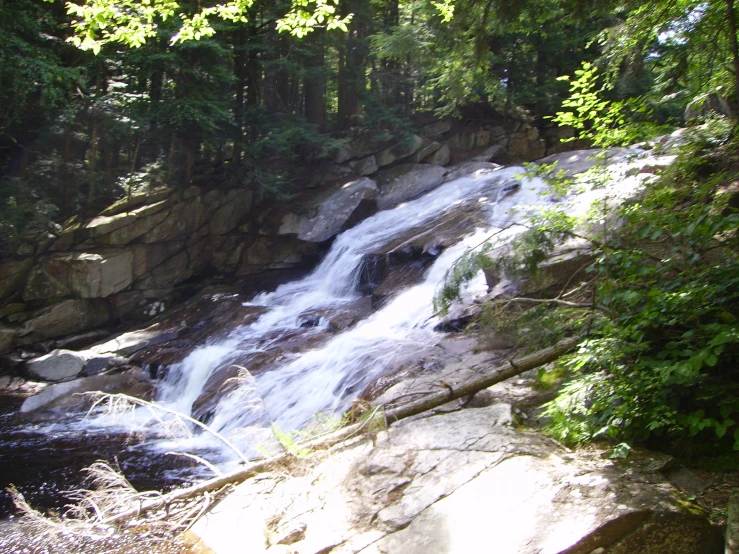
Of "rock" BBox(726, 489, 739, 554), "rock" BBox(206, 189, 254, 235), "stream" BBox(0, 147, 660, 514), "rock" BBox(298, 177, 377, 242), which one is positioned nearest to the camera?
"rock" BBox(726, 489, 739, 554)

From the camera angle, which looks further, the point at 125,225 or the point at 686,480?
the point at 125,225

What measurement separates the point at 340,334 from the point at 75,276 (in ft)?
25.4

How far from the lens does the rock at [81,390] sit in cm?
1145

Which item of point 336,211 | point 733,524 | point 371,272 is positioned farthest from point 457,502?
point 336,211

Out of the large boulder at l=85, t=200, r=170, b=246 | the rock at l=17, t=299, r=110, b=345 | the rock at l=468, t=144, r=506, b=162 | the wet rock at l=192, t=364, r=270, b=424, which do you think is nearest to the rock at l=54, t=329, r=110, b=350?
the rock at l=17, t=299, r=110, b=345

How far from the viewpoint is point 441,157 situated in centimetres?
1908

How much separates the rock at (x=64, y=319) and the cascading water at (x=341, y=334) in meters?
4.13

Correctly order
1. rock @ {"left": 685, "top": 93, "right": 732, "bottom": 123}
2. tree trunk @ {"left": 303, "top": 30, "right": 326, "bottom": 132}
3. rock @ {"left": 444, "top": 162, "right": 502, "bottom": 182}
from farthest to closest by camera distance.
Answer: tree trunk @ {"left": 303, "top": 30, "right": 326, "bottom": 132}, rock @ {"left": 444, "top": 162, "right": 502, "bottom": 182}, rock @ {"left": 685, "top": 93, "right": 732, "bottom": 123}

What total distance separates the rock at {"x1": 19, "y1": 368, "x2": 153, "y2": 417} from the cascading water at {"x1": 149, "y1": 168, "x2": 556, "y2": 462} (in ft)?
1.85

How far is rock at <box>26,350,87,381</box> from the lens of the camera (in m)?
12.9

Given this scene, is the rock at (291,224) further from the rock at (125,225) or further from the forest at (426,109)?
the rock at (125,225)

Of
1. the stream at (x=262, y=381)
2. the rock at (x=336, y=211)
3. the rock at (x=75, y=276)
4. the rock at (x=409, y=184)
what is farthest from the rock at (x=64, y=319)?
the rock at (x=409, y=184)

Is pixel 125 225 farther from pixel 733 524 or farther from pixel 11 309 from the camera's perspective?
→ pixel 733 524

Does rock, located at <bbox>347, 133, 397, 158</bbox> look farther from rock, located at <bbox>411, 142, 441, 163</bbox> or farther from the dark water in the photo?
the dark water
